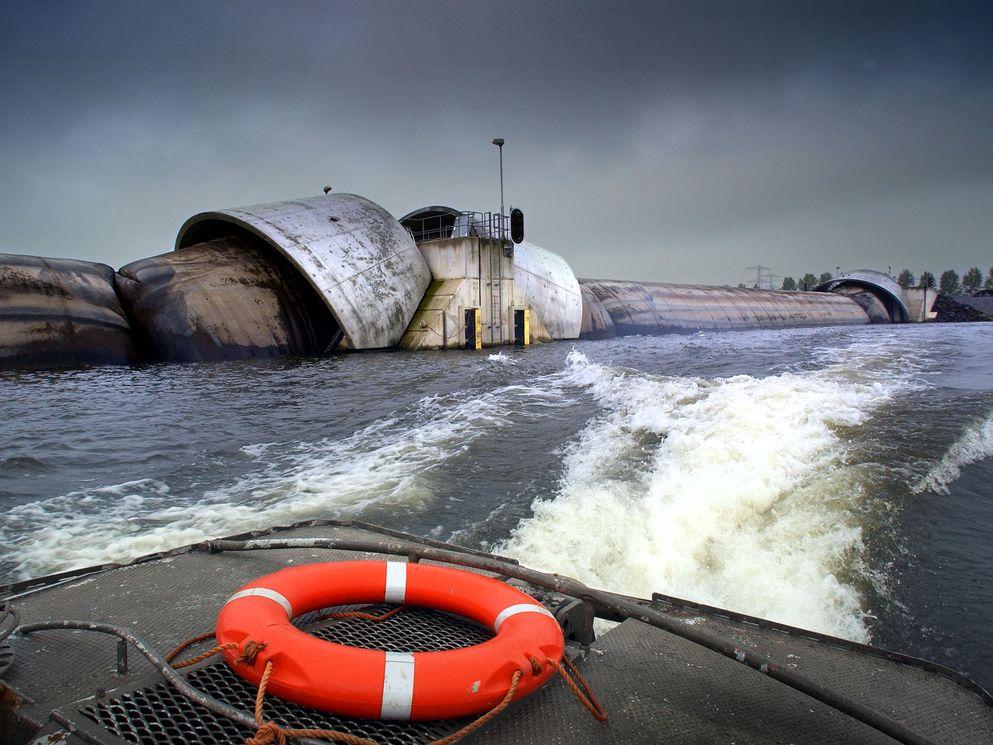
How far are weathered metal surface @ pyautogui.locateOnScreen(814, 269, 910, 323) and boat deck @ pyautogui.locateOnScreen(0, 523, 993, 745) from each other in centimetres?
4883

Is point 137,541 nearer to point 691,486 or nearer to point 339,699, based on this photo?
point 339,699

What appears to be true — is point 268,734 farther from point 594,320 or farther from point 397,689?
point 594,320

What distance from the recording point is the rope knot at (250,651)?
172 centimetres

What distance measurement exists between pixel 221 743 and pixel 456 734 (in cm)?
61

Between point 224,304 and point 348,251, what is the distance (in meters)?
3.70

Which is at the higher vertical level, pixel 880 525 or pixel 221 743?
pixel 221 743

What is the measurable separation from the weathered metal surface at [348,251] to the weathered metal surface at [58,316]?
3.67m

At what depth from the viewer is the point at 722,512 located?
462cm

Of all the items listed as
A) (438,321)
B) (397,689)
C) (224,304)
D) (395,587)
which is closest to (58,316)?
(224,304)

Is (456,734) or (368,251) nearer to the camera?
(456,734)

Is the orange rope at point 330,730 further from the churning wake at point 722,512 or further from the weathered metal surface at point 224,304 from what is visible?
the weathered metal surface at point 224,304

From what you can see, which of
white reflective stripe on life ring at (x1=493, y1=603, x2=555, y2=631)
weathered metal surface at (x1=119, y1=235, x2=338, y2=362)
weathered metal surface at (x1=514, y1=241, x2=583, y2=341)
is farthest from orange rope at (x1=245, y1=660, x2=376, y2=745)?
weathered metal surface at (x1=514, y1=241, x2=583, y2=341)

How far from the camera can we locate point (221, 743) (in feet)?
5.22

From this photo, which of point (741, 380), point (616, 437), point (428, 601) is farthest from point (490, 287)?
point (428, 601)
